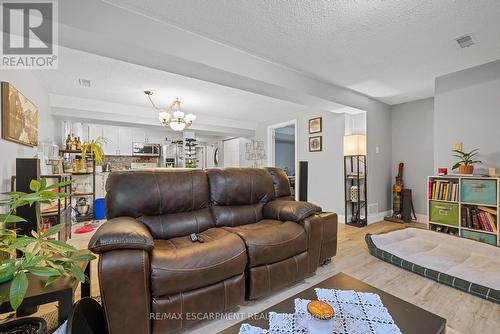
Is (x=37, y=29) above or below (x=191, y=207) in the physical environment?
above

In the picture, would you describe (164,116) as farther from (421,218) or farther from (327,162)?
(421,218)

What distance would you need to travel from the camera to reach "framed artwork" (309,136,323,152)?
15.3 feet

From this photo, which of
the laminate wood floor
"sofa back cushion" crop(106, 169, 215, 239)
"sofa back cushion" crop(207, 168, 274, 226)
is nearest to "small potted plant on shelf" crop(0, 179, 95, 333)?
"sofa back cushion" crop(106, 169, 215, 239)

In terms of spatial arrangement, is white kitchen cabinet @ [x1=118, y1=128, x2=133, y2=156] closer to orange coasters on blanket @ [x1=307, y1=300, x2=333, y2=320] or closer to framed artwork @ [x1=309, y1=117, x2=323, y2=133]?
framed artwork @ [x1=309, y1=117, x2=323, y2=133]

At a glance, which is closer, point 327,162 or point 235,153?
point 327,162

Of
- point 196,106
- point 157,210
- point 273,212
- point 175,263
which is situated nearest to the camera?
point 175,263

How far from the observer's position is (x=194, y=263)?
4.60ft

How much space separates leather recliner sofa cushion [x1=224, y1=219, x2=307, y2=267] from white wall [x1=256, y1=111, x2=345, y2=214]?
2617mm

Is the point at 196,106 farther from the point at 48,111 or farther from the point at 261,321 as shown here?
the point at 261,321

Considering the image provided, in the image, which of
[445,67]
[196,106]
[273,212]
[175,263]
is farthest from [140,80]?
[445,67]

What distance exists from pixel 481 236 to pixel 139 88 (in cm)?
511

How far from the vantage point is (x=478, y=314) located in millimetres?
1591

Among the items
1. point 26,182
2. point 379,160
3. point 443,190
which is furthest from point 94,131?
point 443,190

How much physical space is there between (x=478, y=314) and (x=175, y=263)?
2139 millimetres
